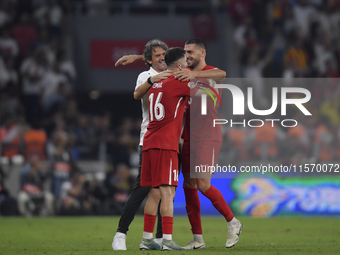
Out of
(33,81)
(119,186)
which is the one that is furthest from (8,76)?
(119,186)

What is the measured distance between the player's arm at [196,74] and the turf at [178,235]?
1886 mm

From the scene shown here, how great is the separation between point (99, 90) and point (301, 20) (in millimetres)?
6121

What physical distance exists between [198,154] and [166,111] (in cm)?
80

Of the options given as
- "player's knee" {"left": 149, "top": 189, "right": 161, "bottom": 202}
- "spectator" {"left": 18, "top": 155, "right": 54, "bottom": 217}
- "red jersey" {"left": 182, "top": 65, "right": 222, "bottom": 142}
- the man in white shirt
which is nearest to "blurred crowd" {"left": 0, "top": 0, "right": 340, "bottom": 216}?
"spectator" {"left": 18, "top": 155, "right": 54, "bottom": 217}

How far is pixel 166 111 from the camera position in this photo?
686 centimetres

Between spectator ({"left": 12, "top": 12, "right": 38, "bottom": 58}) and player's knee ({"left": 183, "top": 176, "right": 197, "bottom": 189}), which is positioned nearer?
player's knee ({"left": 183, "top": 176, "right": 197, "bottom": 189})

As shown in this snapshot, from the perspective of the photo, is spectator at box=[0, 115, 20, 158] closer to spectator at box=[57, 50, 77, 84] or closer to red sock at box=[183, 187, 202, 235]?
spectator at box=[57, 50, 77, 84]

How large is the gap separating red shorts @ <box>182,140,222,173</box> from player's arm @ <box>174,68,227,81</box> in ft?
2.65

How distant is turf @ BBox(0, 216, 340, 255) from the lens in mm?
7059

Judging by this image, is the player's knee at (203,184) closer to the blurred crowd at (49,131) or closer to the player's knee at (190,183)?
the player's knee at (190,183)

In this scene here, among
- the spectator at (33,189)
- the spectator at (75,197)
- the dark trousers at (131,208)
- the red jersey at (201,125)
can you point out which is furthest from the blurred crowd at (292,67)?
the dark trousers at (131,208)

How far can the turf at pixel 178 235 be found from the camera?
7.06 meters

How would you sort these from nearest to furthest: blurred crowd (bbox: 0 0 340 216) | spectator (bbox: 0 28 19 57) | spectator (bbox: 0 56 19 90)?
blurred crowd (bbox: 0 0 340 216) < spectator (bbox: 0 56 19 90) < spectator (bbox: 0 28 19 57)

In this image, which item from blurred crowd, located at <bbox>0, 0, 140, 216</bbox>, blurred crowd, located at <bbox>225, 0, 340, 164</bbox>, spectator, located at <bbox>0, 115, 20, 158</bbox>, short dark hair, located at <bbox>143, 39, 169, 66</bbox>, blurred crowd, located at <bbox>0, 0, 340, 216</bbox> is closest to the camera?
short dark hair, located at <bbox>143, 39, 169, 66</bbox>
